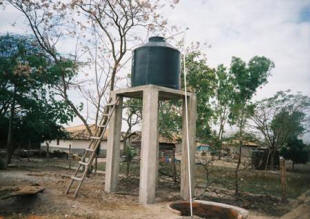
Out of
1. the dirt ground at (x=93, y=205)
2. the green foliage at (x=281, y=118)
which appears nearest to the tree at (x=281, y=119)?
the green foliage at (x=281, y=118)

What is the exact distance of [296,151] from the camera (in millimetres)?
23609

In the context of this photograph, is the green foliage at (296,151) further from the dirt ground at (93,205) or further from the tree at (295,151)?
the dirt ground at (93,205)

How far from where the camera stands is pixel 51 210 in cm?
561

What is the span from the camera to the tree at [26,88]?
13281 millimetres

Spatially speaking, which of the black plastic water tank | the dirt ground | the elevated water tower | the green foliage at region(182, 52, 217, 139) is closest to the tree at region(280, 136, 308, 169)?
the green foliage at region(182, 52, 217, 139)

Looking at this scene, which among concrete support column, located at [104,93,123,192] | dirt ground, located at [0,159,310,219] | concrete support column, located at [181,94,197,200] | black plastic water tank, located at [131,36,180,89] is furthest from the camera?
concrete support column, located at [104,93,123,192]

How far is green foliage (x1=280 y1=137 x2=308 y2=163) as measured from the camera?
76.9 feet

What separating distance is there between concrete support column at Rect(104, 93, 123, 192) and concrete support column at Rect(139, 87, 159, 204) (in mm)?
1474

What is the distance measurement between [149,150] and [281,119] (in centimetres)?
1769

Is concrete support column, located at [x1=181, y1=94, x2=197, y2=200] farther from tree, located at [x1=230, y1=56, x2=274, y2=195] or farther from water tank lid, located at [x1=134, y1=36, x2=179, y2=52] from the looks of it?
tree, located at [x1=230, y1=56, x2=274, y2=195]

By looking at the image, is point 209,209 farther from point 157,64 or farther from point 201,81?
point 201,81

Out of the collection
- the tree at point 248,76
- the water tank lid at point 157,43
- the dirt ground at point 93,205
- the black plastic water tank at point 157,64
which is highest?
the tree at point 248,76

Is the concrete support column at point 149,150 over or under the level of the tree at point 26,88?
under

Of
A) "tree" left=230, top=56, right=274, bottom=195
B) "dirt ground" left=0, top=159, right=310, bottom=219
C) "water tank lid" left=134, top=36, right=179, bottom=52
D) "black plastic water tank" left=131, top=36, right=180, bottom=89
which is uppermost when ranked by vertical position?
"tree" left=230, top=56, right=274, bottom=195
